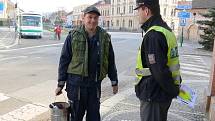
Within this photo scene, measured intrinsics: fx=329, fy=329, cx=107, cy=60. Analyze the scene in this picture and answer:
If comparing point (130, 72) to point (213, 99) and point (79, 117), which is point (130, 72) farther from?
point (79, 117)

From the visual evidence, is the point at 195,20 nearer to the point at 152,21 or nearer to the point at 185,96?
the point at 185,96

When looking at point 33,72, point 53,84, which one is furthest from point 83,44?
point 33,72

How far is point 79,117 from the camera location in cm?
445

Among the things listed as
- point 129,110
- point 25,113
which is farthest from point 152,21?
point 25,113

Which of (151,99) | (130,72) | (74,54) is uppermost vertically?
(74,54)

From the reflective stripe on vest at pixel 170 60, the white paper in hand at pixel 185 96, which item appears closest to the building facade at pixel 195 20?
the white paper in hand at pixel 185 96

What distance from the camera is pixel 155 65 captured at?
10.4 ft

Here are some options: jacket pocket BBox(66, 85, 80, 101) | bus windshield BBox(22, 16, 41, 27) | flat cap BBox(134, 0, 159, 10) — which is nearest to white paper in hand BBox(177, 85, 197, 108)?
flat cap BBox(134, 0, 159, 10)

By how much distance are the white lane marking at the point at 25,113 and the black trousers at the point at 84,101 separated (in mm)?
1996

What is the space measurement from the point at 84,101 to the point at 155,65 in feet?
4.94

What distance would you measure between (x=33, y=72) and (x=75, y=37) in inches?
313

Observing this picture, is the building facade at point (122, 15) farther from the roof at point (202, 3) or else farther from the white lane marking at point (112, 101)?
the white lane marking at point (112, 101)

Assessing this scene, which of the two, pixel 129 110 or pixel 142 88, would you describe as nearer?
pixel 142 88

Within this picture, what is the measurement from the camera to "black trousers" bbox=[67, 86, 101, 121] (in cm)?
429
